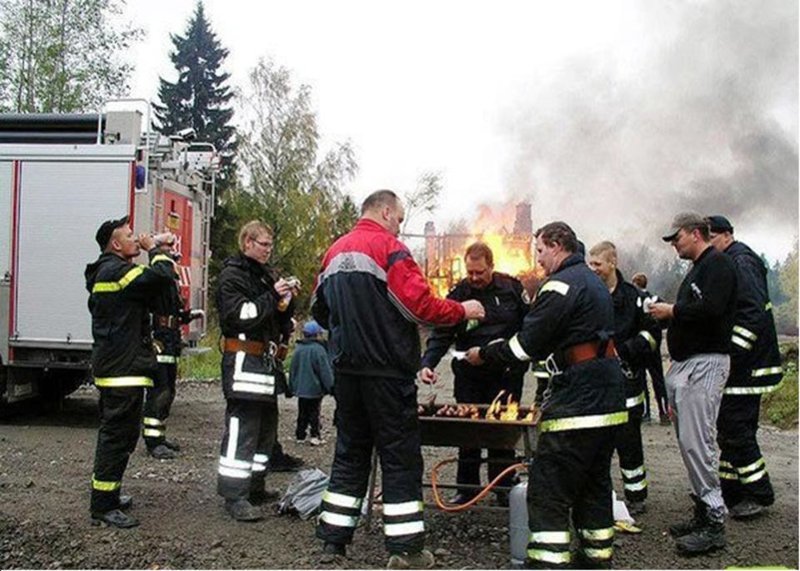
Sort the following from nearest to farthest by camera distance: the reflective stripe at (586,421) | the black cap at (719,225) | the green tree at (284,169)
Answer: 1. the reflective stripe at (586,421)
2. the black cap at (719,225)
3. the green tree at (284,169)

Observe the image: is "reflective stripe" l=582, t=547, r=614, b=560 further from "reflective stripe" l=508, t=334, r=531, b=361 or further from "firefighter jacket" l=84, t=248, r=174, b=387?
"firefighter jacket" l=84, t=248, r=174, b=387

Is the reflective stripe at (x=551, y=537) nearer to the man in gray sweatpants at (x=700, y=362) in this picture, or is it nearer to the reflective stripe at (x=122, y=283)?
the man in gray sweatpants at (x=700, y=362)

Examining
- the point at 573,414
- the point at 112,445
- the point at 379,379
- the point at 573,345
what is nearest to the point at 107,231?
the point at 112,445

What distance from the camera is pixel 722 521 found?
5008 millimetres

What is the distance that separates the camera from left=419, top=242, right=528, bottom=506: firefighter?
5.89 meters

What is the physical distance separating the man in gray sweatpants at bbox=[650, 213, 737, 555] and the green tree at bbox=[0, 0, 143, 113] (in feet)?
61.4

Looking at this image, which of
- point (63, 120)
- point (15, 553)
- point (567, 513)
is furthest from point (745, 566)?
point (63, 120)

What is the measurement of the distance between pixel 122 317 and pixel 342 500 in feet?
6.07

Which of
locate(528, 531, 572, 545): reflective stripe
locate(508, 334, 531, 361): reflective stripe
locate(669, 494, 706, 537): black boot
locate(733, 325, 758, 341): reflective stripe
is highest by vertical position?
locate(733, 325, 758, 341): reflective stripe

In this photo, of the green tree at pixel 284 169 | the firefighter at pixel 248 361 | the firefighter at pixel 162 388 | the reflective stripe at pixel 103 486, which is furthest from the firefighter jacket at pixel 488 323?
the green tree at pixel 284 169

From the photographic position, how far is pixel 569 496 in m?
4.20

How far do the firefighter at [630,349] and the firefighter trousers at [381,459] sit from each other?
6.12 ft

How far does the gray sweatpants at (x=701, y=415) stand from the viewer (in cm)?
500

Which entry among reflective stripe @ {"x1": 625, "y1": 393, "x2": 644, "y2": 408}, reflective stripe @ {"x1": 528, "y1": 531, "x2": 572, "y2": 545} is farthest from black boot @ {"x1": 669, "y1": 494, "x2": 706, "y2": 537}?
reflective stripe @ {"x1": 528, "y1": 531, "x2": 572, "y2": 545}
